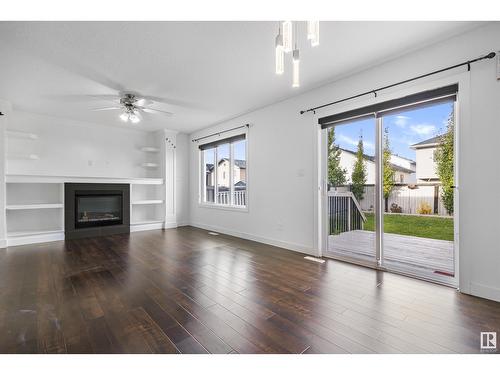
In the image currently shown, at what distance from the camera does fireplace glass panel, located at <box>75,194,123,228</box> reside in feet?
16.6

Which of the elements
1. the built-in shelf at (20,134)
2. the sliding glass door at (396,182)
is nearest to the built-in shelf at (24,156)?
the built-in shelf at (20,134)

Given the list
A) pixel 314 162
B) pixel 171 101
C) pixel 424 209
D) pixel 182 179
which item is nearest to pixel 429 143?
pixel 424 209

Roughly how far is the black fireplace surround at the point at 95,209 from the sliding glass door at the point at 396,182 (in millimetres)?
4458

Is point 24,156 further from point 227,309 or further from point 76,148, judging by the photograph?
point 227,309

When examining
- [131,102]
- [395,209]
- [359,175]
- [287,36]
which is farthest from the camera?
[131,102]

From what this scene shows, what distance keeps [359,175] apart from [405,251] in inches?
51.5

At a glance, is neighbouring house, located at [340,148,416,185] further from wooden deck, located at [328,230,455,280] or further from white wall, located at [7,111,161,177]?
white wall, located at [7,111,161,177]

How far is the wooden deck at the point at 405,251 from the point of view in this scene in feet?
9.50

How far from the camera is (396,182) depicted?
9.97 feet

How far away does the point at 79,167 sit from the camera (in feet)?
17.6

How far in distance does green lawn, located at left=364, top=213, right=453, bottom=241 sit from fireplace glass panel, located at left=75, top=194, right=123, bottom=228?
5136 millimetres

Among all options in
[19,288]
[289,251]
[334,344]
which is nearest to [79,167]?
[19,288]

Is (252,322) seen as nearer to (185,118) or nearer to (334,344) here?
(334,344)

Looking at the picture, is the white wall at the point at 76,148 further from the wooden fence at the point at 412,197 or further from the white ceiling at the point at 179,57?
the wooden fence at the point at 412,197
